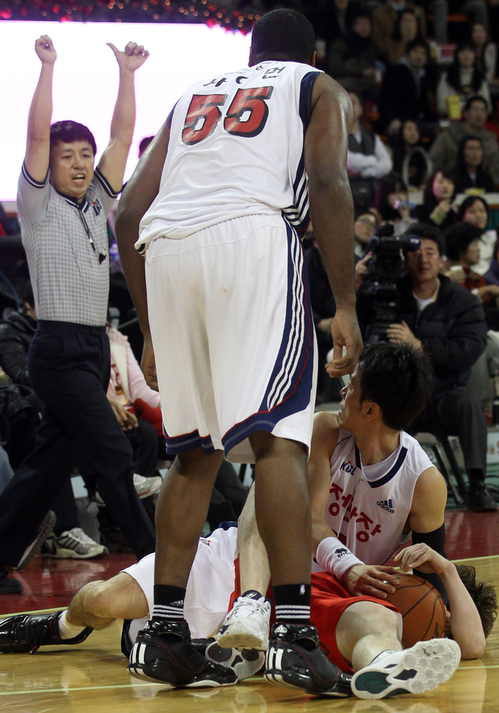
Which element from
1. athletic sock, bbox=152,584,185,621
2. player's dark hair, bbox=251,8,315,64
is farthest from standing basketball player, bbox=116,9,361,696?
player's dark hair, bbox=251,8,315,64

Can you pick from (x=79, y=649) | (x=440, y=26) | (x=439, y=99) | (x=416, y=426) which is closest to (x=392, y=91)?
(x=439, y=99)

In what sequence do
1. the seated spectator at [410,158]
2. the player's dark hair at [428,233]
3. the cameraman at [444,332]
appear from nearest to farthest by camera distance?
the cameraman at [444,332]
the player's dark hair at [428,233]
the seated spectator at [410,158]

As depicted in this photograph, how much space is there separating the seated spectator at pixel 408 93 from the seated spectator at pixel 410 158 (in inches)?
27.3

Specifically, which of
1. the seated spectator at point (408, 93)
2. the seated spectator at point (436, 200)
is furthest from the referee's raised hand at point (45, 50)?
the seated spectator at point (408, 93)

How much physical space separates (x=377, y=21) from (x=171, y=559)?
11178 millimetres

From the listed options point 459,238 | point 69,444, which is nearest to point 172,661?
point 69,444

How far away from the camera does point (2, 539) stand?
12.7 ft

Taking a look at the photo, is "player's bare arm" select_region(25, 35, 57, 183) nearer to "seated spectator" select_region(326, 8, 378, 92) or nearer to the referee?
the referee

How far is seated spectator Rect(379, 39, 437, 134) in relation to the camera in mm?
11359

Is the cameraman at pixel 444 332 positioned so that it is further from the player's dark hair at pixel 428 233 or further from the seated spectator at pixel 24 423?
the seated spectator at pixel 24 423

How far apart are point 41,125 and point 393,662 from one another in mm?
2663

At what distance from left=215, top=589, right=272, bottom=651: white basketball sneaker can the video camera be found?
11.0 ft

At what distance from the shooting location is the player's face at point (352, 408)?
2.70 meters

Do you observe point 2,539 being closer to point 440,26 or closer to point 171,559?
point 171,559
